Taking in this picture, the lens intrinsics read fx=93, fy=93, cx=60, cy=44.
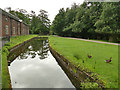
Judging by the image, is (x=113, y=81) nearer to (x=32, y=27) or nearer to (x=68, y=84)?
(x=68, y=84)

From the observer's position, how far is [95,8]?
1151 inches

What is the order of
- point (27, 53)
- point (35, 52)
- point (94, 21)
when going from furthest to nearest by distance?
1. point (94, 21)
2. point (35, 52)
3. point (27, 53)

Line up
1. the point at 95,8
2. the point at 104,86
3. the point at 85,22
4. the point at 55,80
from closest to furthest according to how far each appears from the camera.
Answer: the point at 104,86 → the point at 55,80 → the point at 95,8 → the point at 85,22

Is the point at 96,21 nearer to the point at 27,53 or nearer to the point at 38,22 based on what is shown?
the point at 27,53

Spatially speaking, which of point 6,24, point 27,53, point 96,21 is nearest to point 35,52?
point 27,53

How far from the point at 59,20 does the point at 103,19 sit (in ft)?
94.1

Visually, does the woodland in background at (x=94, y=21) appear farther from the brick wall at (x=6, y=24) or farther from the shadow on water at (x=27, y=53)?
the brick wall at (x=6, y=24)

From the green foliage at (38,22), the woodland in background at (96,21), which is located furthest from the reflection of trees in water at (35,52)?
the green foliage at (38,22)

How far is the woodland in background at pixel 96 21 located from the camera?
20828 mm

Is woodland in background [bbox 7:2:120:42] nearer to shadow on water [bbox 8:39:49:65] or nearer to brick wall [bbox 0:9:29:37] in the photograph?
shadow on water [bbox 8:39:49:65]

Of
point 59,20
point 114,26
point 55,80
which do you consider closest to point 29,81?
point 55,80

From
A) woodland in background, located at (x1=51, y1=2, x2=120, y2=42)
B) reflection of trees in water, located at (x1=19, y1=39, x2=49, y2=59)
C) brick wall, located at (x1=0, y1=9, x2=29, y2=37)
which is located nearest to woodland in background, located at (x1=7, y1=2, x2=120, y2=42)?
woodland in background, located at (x1=51, y1=2, x2=120, y2=42)

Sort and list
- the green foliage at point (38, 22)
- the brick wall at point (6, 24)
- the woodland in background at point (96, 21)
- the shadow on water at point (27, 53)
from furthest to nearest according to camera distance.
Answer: the green foliage at point (38, 22) → the woodland in background at point (96, 21) → the brick wall at point (6, 24) → the shadow on water at point (27, 53)

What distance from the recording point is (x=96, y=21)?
26.6 m
